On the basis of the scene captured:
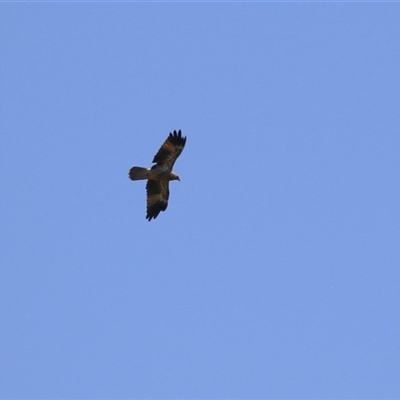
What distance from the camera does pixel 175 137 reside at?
1642 inches

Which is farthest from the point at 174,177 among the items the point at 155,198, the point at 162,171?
the point at 155,198

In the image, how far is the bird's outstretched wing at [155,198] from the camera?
141 feet

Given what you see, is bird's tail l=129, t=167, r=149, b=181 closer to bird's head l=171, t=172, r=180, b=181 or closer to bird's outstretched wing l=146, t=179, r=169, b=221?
bird's head l=171, t=172, r=180, b=181

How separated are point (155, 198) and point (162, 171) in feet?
4.11

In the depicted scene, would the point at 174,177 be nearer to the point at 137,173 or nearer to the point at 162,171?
the point at 162,171

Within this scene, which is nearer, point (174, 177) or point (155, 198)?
point (174, 177)

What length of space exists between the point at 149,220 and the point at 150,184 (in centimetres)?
101

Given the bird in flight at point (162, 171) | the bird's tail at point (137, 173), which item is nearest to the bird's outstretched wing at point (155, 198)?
the bird in flight at point (162, 171)

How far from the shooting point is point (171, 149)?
41750mm

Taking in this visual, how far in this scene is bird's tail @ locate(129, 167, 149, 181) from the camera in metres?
41.8

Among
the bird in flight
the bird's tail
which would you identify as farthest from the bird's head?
the bird's tail

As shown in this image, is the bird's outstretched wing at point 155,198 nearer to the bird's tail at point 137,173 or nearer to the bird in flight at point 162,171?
the bird in flight at point 162,171

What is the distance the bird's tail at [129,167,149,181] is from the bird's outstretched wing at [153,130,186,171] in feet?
1.28

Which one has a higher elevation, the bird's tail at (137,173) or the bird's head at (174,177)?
the bird's head at (174,177)
